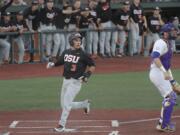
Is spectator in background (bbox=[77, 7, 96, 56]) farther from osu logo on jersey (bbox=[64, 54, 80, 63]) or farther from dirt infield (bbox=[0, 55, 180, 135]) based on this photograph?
osu logo on jersey (bbox=[64, 54, 80, 63])

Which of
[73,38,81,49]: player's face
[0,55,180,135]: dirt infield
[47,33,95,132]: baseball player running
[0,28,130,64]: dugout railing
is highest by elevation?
[73,38,81,49]: player's face

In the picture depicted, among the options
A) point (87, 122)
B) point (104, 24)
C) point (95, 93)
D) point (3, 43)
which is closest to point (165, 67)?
point (87, 122)

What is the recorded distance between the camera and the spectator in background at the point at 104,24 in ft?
68.5

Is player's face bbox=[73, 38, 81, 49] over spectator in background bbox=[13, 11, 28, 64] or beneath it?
over

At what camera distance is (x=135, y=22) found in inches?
848

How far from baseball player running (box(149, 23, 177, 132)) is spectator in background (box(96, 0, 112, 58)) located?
36.2 feet

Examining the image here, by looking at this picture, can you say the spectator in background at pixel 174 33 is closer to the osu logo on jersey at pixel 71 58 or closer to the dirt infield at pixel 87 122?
the dirt infield at pixel 87 122

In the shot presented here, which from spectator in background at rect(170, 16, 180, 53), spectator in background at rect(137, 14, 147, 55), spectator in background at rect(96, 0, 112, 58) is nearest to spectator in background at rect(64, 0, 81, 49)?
spectator in background at rect(96, 0, 112, 58)

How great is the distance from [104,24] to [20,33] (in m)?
3.45

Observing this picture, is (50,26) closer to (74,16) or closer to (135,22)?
(74,16)

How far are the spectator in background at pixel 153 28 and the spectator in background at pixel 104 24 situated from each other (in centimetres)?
158

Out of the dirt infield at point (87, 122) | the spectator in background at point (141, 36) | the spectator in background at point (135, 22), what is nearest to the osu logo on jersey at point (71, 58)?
the dirt infield at point (87, 122)

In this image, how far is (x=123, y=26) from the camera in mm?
21578

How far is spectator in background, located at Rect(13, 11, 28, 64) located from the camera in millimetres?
19531
